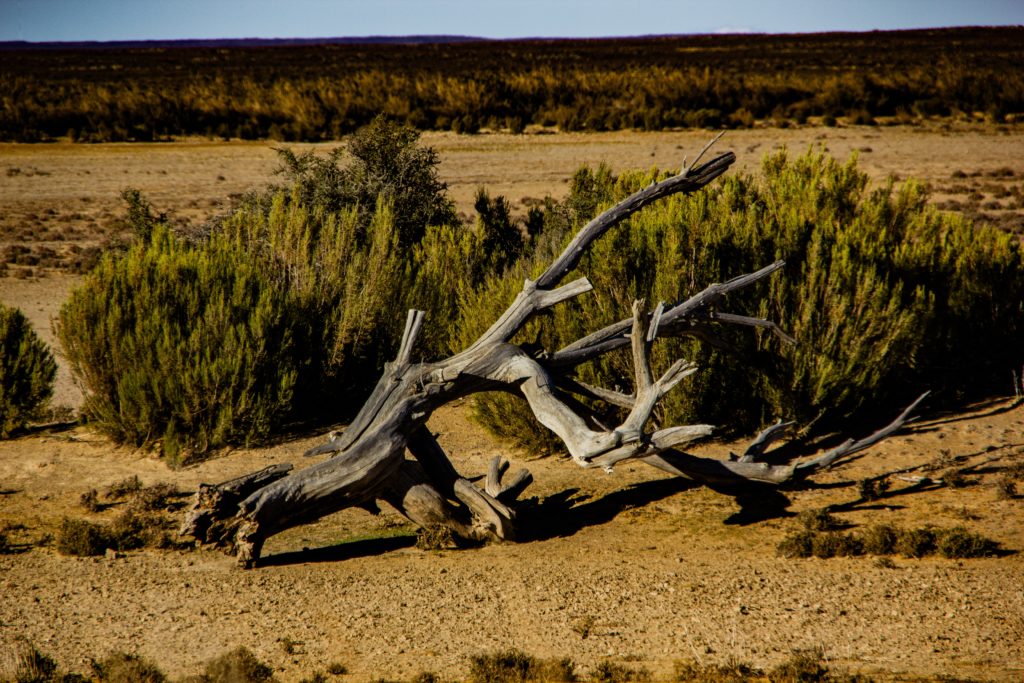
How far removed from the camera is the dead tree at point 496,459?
18.2ft

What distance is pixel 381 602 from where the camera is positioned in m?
5.36

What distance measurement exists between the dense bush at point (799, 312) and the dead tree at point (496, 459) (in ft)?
3.69

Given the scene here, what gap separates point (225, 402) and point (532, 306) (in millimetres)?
2823

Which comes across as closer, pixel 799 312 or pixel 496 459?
pixel 496 459

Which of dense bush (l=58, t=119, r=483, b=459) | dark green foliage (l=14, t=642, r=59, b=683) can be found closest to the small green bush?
dark green foliage (l=14, t=642, r=59, b=683)

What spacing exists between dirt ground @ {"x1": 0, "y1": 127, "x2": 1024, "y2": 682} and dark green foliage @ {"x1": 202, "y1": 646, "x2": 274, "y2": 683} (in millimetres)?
98

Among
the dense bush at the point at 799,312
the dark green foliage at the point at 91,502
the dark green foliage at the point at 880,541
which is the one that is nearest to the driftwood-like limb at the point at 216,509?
the dark green foliage at the point at 91,502

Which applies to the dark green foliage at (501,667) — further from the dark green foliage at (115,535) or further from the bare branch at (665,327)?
the dark green foliage at (115,535)

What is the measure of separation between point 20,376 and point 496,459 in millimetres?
4508

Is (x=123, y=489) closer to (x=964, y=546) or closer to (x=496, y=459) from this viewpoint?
(x=496, y=459)

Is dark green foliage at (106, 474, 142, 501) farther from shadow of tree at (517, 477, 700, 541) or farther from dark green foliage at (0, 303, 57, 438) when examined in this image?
shadow of tree at (517, 477, 700, 541)

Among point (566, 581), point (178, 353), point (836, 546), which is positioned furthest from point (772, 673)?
point (178, 353)

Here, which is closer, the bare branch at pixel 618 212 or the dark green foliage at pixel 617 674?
the dark green foliage at pixel 617 674

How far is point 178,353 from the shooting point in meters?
7.51
